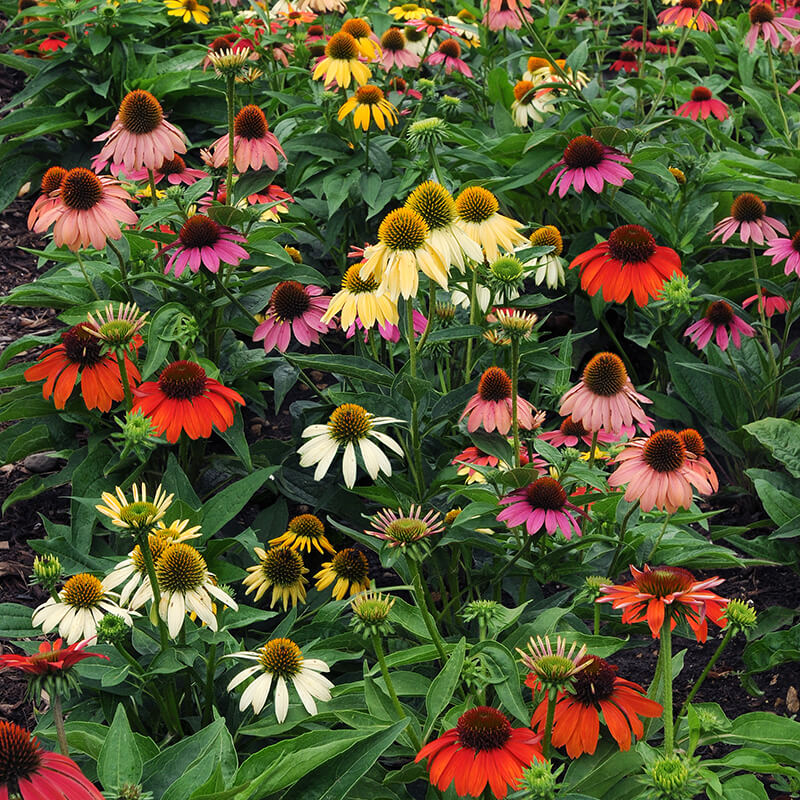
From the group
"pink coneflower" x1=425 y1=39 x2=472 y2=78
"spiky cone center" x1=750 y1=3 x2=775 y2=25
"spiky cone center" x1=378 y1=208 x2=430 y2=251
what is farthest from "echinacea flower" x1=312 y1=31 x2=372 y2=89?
"spiky cone center" x1=750 y1=3 x2=775 y2=25

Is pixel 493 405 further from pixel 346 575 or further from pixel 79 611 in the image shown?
pixel 79 611

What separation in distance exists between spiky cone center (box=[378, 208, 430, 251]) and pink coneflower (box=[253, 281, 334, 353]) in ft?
2.19

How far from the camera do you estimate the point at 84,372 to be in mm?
2463

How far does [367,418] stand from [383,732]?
0.83m

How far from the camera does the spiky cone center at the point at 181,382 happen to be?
2.35m

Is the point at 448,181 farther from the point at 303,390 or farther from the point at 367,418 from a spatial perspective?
the point at 367,418

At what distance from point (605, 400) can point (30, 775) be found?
1371mm

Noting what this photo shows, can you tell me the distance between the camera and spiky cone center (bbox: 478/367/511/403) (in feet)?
7.40

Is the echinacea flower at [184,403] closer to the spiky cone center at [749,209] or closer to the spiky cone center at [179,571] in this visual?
the spiky cone center at [179,571]

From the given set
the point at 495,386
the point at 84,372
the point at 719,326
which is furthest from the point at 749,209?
the point at 84,372

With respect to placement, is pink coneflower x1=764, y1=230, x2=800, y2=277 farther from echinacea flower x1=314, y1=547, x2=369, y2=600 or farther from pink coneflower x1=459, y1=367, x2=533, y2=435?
echinacea flower x1=314, y1=547, x2=369, y2=600

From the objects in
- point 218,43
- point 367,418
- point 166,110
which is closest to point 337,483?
point 367,418

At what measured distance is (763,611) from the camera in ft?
8.86

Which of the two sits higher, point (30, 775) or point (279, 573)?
point (30, 775)
